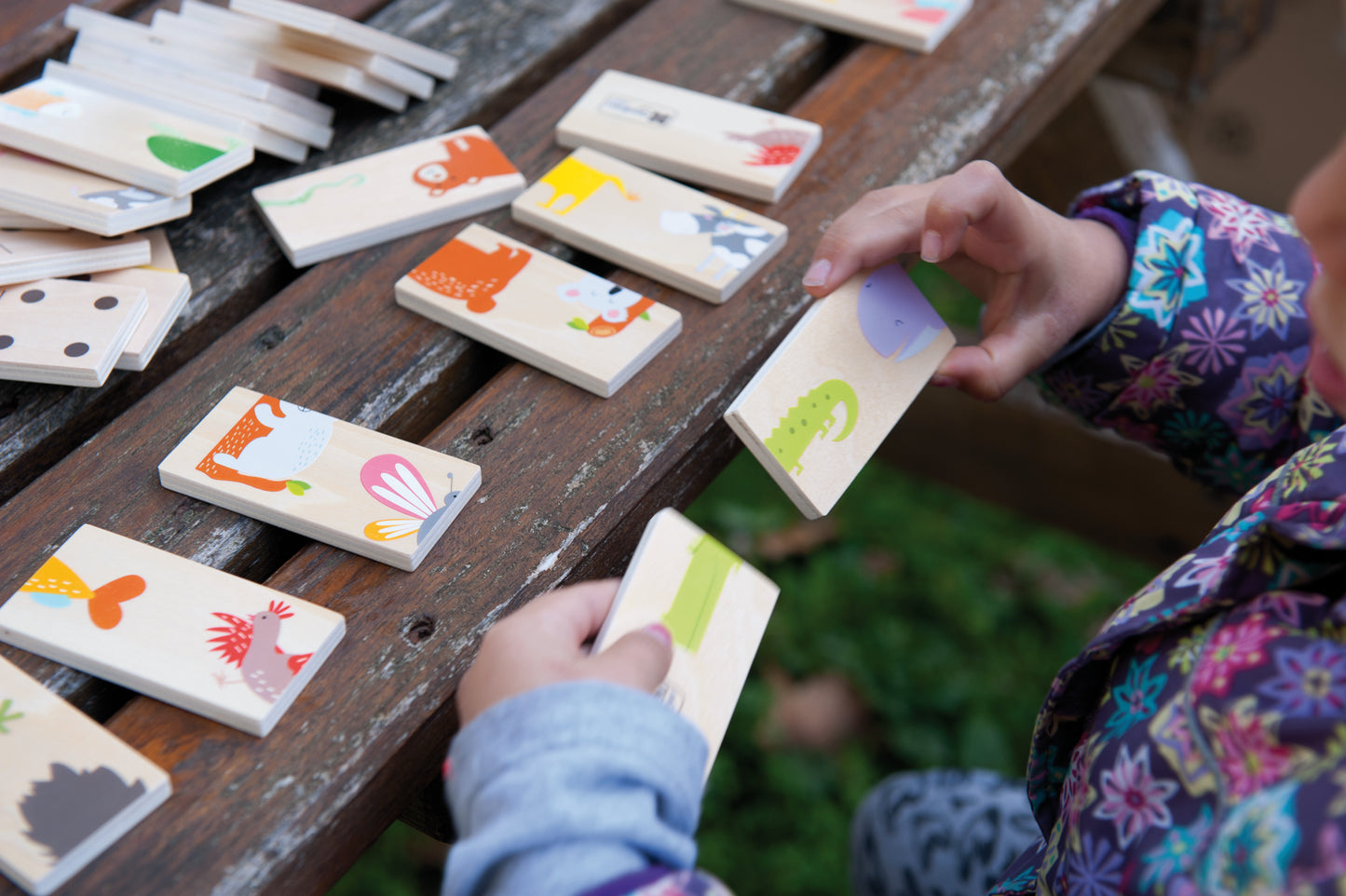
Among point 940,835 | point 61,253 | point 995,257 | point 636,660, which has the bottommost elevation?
point 940,835

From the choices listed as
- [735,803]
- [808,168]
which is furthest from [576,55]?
[735,803]

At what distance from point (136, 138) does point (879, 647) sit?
1.40 meters

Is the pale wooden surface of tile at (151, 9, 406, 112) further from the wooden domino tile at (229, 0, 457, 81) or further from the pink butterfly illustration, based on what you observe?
the pink butterfly illustration

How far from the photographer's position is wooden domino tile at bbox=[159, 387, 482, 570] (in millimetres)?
721

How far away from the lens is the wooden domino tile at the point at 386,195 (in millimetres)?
931

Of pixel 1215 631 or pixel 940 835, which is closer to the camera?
pixel 1215 631

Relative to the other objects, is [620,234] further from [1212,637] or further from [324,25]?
[1212,637]

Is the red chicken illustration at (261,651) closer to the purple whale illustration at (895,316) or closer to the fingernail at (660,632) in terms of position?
the fingernail at (660,632)

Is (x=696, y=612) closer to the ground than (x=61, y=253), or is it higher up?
closer to the ground

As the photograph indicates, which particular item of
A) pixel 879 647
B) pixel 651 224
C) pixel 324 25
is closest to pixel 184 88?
pixel 324 25

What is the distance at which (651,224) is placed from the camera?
95cm

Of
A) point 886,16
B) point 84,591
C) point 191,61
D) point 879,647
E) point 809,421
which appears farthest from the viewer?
point 879,647

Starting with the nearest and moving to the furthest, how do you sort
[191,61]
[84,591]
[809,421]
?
[84,591], [809,421], [191,61]

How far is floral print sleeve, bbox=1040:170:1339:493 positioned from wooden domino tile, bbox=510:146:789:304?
340mm
